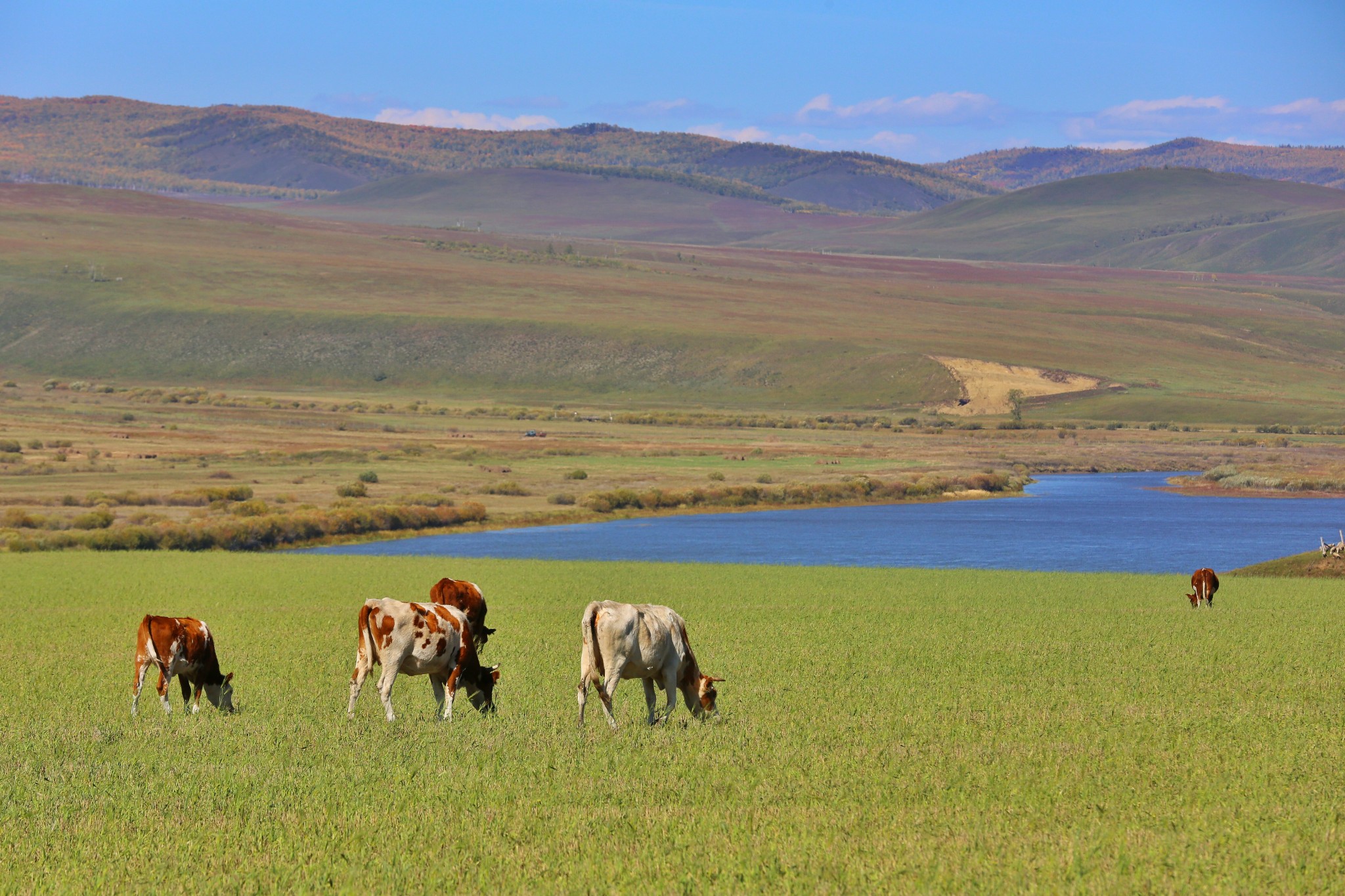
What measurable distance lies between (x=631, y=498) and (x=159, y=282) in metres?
134

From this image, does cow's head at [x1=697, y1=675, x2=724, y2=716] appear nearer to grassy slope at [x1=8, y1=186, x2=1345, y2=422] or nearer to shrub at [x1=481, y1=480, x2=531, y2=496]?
shrub at [x1=481, y1=480, x2=531, y2=496]

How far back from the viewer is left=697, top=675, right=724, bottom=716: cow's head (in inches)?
536

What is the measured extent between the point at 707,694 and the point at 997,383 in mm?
132993

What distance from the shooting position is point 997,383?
5591 inches

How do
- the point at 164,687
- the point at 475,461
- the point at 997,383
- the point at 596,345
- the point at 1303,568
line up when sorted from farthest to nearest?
the point at 596,345 → the point at 997,383 → the point at 475,461 → the point at 1303,568 → the point at 164,687

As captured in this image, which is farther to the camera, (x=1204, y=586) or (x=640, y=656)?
(x=1204, y=586)

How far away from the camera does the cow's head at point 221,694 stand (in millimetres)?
14734

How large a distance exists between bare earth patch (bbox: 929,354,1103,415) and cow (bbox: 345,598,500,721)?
123622mm

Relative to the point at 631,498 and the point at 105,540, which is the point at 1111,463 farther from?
the point at 105,540

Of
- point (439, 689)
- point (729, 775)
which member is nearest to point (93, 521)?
point (439, 689)

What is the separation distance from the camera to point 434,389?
15062cm

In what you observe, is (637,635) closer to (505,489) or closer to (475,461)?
(505,489)

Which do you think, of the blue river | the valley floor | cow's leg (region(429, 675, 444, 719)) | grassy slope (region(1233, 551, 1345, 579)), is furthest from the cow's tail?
the valley floor

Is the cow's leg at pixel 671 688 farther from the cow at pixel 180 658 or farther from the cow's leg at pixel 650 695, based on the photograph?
the cow at pixel 180 658
